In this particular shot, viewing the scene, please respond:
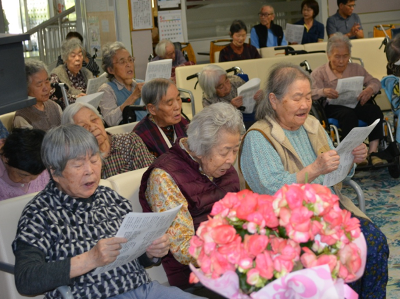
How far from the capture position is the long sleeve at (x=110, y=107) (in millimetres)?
4395

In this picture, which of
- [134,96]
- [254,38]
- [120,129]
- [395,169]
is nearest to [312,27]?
[254,38]

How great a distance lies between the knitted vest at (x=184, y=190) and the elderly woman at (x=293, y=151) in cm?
31

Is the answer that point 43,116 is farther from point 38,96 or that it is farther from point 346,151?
point 346,151

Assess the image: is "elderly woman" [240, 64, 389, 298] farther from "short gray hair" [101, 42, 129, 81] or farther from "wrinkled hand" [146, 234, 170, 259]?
"short gray hair" [101, 42, 129, 81]

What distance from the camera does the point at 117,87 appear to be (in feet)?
15.4

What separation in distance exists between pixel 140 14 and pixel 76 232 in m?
6.47

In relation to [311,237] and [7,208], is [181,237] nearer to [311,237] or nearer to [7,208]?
[7,208]

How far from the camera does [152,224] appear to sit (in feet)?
5.65

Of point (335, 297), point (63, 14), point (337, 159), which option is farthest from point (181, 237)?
point (63, 14)

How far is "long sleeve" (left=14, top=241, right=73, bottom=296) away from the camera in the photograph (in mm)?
1703

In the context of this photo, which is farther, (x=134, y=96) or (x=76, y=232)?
(x=134, y=96)

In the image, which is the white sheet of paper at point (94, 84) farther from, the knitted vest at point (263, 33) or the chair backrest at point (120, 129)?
the knitted vest at point (263, 33)

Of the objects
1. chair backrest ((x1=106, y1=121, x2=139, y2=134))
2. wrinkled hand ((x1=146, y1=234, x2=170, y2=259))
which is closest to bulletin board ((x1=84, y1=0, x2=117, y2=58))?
chair backrest ((x1=106, y1=121, x2=139, y2=134))

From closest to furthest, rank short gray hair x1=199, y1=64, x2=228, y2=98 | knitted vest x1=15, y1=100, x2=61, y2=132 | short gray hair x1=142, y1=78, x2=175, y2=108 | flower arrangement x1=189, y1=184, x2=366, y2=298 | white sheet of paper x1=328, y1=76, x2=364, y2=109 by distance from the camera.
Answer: flower arrangement x1=189, y1=184, x2=366, y2=298 → short gray hair x1=142, y1=78, x2=175, y2=108 → knitted vest x1=15, y1=100, x2=61, y2=132 → white sheet of paper x1=328, y1=76, x2=364, y2=109 → short gray hair x1=199, y1=64, x2=228, y2=98
